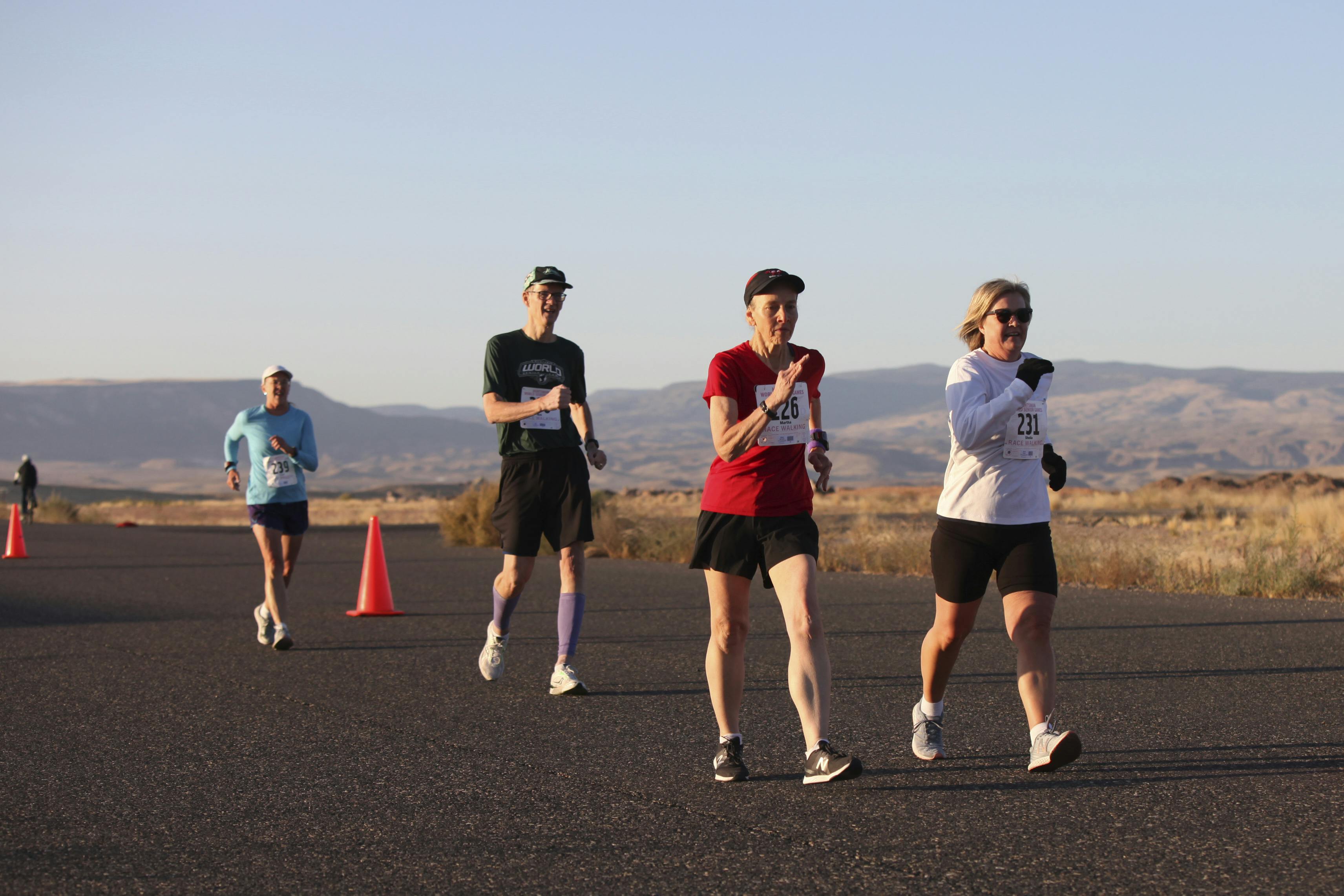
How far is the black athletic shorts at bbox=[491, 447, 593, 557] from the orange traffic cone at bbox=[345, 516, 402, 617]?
188 inches

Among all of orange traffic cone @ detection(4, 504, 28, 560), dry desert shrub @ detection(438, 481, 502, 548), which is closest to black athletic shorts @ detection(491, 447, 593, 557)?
dry desert shrub @ detection(438, 481, 502, 548)

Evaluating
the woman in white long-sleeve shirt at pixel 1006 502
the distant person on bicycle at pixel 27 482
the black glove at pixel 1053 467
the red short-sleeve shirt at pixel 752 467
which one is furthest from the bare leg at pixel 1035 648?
the distant person on bicycle at pixel 27 482

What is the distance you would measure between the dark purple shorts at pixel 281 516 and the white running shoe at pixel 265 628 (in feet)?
2.15

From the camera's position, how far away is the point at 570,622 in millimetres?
7766

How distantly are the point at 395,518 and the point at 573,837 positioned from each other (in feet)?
138

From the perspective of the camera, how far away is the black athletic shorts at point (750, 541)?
5.34 metres

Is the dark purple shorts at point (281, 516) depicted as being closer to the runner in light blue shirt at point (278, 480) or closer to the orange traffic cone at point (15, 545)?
the runner in light blue shirt at point (278, 480)

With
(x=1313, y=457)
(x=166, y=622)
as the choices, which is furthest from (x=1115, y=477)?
(x=166, y=622)

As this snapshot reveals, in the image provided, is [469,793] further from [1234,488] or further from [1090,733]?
[1234,488]

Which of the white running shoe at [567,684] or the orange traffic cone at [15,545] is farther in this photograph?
the orange traffic cone at [15,545]

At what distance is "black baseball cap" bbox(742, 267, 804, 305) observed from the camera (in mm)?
5344

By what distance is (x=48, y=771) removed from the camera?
5.80m

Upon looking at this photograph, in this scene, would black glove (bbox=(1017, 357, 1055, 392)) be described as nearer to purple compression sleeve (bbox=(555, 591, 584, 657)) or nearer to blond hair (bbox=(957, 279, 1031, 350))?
blond hair (bbox=(957, 279, 1031, 350))

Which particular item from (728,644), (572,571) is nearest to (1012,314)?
(728,644)
